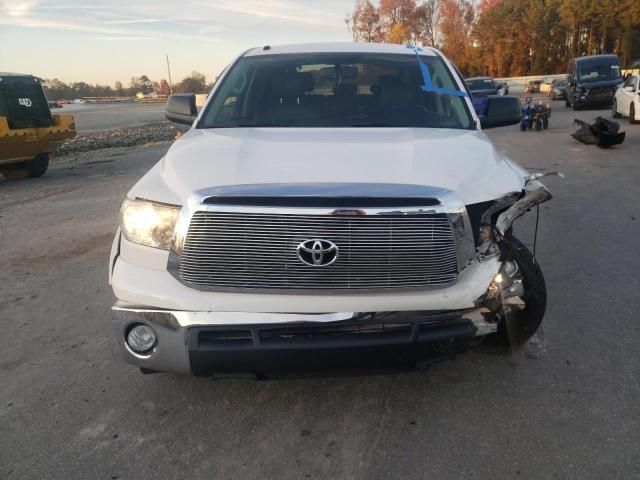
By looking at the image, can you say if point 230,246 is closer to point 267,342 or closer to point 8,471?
point 267,342

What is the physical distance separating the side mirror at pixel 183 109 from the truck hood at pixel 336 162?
111cm

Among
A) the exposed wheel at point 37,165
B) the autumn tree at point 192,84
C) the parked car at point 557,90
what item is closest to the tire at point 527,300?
the exposed wheel at point 37,165

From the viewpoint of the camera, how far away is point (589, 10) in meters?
58.5

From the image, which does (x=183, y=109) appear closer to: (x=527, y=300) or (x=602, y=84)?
(x=527, y=300)

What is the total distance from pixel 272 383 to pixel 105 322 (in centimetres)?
161

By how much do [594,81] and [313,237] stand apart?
25882mm

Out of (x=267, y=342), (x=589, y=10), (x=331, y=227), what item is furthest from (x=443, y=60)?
(x=589, y=10)

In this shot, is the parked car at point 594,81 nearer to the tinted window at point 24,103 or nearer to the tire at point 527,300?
the tinted window at point 24,103

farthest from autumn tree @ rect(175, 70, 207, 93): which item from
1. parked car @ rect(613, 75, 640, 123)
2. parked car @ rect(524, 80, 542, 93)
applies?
parked car @ rect(613, 75, 640, 123)

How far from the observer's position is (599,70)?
24.8m

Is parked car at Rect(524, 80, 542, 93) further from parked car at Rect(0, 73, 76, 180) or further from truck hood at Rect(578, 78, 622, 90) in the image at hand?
parked car at Rect(0, 73, 76, 180)

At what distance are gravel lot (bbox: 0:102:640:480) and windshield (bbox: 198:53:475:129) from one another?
164cm

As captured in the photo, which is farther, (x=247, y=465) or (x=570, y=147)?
(x=570, y=147)

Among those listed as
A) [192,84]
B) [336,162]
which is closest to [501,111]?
[336,162]
